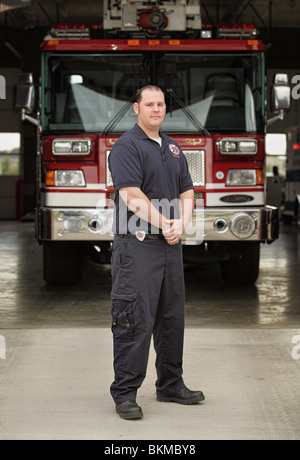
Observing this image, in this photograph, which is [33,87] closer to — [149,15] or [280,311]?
[149,15]

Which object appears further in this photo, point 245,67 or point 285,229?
point 285,229

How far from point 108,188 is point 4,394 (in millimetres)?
3894

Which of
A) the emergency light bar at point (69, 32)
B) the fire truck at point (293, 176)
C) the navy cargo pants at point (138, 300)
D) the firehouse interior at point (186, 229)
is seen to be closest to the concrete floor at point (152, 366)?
the firehouse interior at point (186, 229)

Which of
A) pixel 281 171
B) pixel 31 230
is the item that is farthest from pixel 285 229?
pixel 281 171

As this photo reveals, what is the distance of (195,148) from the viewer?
29.1 ft

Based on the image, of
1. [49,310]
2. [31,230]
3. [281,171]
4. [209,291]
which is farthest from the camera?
[281,171]

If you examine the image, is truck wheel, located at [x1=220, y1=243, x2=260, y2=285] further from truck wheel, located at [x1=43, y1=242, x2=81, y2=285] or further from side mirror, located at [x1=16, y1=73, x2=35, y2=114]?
side mirror, located at [x1=16, y1=73, x2=35, y2=114]

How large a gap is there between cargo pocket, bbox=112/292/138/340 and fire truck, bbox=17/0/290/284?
4.06 m

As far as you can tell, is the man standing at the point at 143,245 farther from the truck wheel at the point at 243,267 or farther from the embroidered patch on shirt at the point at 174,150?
the truck wheel at the point at 243,267

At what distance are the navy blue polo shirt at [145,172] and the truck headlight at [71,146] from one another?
3989mm

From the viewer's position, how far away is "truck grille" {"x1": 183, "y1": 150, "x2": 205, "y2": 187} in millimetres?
8875

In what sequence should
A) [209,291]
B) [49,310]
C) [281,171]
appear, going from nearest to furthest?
[49,310] → [209,291] → [281,171]

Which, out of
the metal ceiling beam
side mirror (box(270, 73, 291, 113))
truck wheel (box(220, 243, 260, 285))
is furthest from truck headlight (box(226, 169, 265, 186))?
the metal ceiling beam

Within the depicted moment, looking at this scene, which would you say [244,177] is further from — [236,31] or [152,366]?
[152,366]
